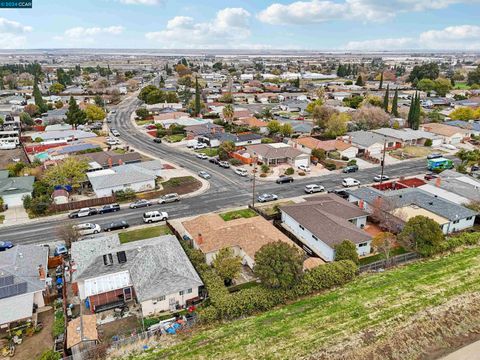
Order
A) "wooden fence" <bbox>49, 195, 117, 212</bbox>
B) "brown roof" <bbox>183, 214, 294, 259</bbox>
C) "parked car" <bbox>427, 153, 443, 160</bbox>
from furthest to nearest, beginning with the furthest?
"parked car" <bbox>427, 153, 443, 160</bbox>, "wooden fence" <bbox>49, 195, 117, 212</bbox>, "brown roof" <bbox>183, 214, 294, 259</bbox>

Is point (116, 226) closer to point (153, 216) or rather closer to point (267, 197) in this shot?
point (153, 216)

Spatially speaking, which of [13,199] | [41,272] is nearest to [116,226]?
[41,272]

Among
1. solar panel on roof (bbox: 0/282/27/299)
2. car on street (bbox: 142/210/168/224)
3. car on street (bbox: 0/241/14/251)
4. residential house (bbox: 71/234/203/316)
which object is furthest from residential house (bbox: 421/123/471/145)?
solar panel on roof (bbox: 0/282/27/299)

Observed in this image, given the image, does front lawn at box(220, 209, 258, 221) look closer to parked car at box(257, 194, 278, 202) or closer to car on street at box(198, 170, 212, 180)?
parked car at box(257, 194, 278, 202)

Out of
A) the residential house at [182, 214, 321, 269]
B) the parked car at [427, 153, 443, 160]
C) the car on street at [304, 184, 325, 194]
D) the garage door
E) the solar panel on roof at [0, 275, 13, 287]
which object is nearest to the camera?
the solar panel on roof at [0, 275, 13, 287]

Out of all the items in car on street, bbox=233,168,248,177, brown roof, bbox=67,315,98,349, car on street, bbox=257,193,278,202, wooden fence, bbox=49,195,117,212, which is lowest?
brown roof, bbox=67,315,98,349

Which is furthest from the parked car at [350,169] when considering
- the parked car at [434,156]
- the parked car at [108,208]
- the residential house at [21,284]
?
the residential house at [21,284]

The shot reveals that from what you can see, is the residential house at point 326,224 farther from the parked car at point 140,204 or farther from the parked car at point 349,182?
the parked car at point 140,204

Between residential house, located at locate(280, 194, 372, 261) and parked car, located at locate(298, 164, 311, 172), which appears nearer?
residential house, located at locate(280, 194, 372, 261)
